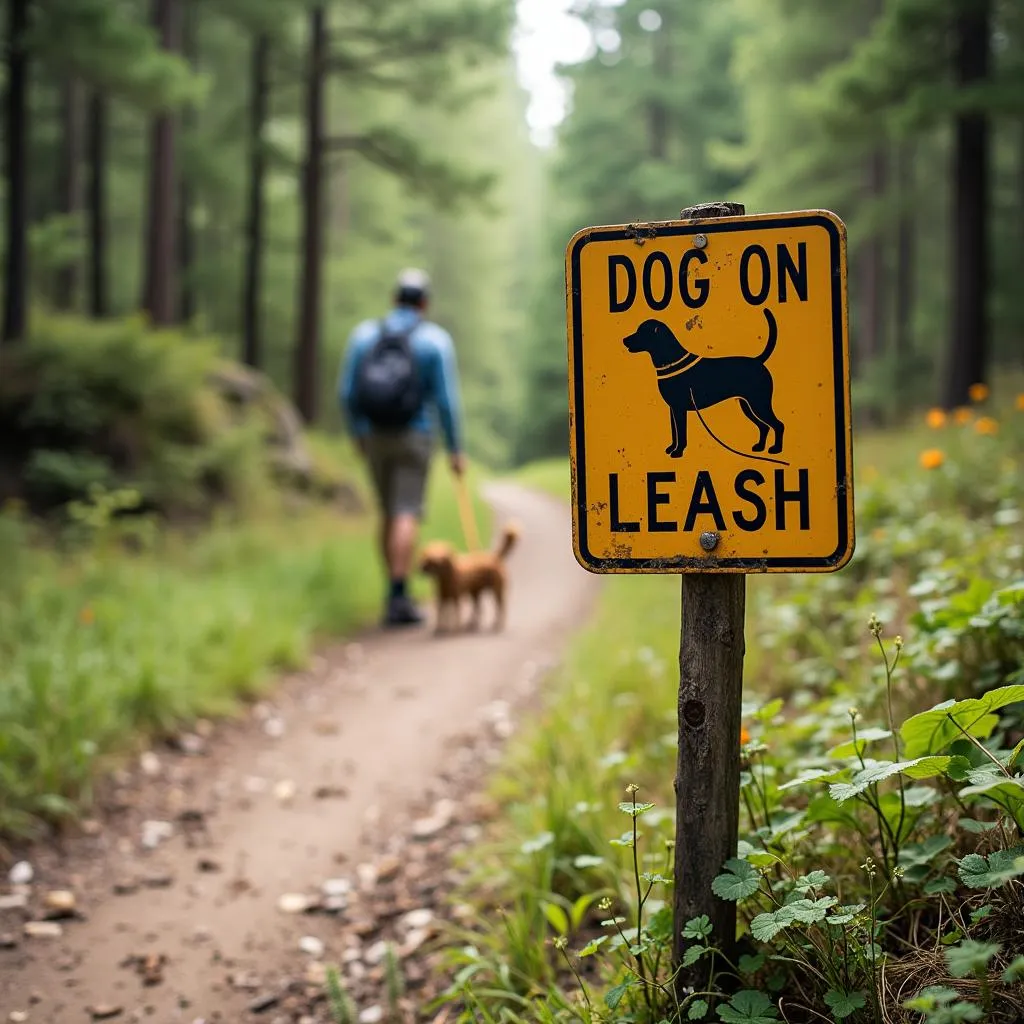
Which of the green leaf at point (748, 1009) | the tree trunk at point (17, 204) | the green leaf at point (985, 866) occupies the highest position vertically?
the tree trunk at point (17, 204)

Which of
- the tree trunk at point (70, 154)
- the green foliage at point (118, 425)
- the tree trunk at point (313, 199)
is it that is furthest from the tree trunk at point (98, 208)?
the green foliage at point (118, 425)

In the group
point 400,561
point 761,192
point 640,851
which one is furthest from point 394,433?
point 761,192

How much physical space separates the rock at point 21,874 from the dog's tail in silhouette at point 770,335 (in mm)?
3081

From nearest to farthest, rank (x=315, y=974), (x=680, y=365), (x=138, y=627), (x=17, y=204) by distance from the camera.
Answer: (x=680, y=365)
(x=315, y=974)
(x=138, y=627)
(x=17, y=204)

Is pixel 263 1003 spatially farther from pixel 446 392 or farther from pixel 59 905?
pixel 446 392

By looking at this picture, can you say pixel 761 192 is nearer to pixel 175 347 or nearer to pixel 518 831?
pixel 175 347

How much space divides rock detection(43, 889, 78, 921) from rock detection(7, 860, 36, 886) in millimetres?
129

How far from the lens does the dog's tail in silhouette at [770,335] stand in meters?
1.67

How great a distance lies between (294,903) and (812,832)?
6.04 feet

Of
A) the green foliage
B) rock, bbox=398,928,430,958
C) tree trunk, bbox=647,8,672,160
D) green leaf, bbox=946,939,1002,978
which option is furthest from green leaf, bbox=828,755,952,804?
tree trunk, bbox=647,8,672,160

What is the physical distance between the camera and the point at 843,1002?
1.49m

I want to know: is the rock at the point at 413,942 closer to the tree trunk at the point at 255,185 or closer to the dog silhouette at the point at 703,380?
the dog silhouette at the point at 703,380


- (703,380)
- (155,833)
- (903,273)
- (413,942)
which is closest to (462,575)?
(155,833)

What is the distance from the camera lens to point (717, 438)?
1.69 metres
